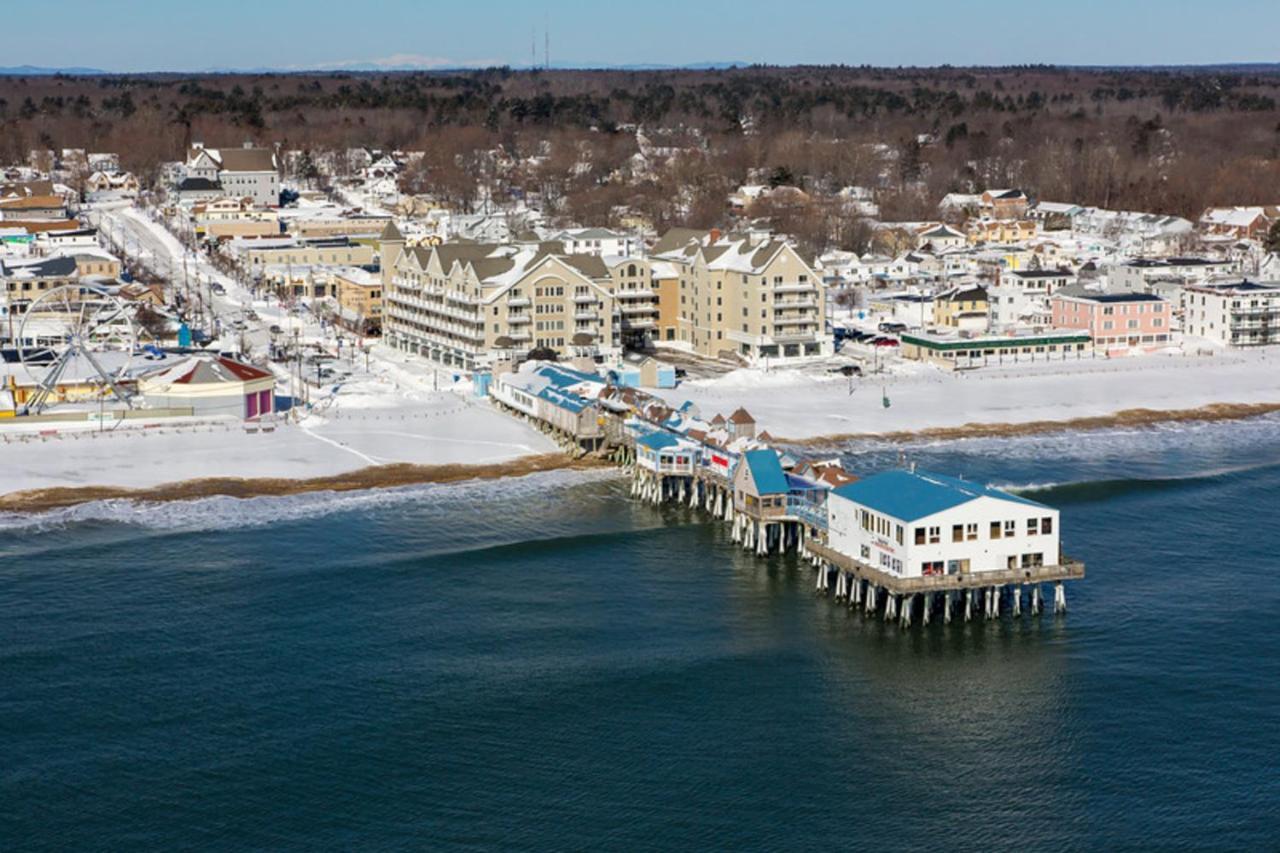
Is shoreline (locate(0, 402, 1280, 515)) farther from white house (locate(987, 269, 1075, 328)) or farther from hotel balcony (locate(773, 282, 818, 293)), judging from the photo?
white house (locate(987, 269, 1075, 328))

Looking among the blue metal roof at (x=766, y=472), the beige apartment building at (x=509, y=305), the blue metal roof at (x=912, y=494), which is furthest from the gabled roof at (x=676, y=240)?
the blue metal roof at (x=912, y=494)

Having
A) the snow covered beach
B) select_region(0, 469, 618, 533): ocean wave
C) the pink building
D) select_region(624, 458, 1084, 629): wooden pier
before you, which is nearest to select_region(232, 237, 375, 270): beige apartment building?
the snow covered beach

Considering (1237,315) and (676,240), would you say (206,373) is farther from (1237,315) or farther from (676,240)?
(1237,315)

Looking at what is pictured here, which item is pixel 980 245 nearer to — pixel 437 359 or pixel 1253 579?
pixel 437 359

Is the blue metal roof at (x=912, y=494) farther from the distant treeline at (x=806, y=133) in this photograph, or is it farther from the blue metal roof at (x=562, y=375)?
the distant treeline at (x=806, y=133)

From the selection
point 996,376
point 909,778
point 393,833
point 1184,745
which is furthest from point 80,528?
point 996,376

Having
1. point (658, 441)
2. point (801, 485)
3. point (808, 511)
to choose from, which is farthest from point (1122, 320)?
point (808, 511)
